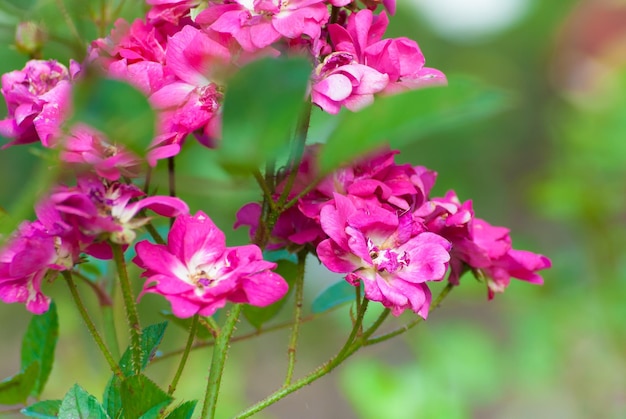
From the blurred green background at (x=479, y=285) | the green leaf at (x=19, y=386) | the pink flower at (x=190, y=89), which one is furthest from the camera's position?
the blurred green background at (x=479, y=285)

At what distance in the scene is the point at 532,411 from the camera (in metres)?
2.05

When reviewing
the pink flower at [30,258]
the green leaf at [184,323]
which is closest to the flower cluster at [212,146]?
the pink flower at [30,258]

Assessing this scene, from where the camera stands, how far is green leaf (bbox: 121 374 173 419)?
437 millimetres

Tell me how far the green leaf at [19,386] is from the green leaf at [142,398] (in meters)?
0.14

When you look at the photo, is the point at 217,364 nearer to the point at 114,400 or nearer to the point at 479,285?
the point at 114,400

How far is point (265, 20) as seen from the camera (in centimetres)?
43

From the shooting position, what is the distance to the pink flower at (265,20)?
0.43 meters

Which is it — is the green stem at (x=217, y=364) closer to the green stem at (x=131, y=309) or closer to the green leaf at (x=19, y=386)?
the green stem at (x=131, y=309)

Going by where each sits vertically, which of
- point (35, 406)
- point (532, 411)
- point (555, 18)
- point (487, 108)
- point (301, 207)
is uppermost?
point (487, 108)

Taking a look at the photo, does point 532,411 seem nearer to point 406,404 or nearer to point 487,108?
point 406,404

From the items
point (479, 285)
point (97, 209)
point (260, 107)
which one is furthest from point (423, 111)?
point (479, 285)

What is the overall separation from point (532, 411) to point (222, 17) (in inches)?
70.8

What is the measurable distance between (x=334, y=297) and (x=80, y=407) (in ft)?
0.80

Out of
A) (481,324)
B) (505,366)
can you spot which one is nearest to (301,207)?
(505,366)
